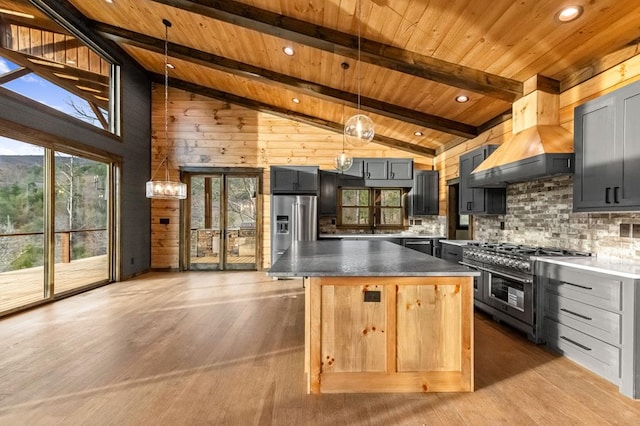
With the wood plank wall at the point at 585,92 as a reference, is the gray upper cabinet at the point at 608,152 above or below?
below

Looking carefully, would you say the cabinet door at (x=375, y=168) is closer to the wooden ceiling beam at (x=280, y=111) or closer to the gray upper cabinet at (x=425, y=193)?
the wooden ceiling beam at (x=280, y=111)

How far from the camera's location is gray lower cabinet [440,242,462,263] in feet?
15.0

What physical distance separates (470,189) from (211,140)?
17.0 ft

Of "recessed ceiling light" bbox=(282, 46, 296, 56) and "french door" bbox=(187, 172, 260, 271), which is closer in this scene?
"recessed ceiling light" bbox=(282, 46, 296, 56)

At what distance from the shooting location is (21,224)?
13.2 ft

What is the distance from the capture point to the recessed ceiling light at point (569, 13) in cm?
239

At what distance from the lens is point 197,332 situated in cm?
329

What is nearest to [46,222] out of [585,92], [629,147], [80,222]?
[80,222]

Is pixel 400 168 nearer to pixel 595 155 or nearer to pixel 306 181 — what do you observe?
pixel 306 181

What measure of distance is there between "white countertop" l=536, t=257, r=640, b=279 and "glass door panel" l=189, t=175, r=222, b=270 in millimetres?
5825

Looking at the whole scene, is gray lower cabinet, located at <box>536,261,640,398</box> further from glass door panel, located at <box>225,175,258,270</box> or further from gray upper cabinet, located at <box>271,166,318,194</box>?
glass door panel, located at <box>225,175,258,270</box>

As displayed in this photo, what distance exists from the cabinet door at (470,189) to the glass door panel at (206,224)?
4802 millimetres

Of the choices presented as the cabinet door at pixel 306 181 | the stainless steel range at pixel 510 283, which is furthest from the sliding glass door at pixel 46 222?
the stainless steel range at pixel 510 283

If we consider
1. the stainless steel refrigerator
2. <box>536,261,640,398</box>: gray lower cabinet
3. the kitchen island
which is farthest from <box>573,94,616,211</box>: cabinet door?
the stainless steel refrigerator
